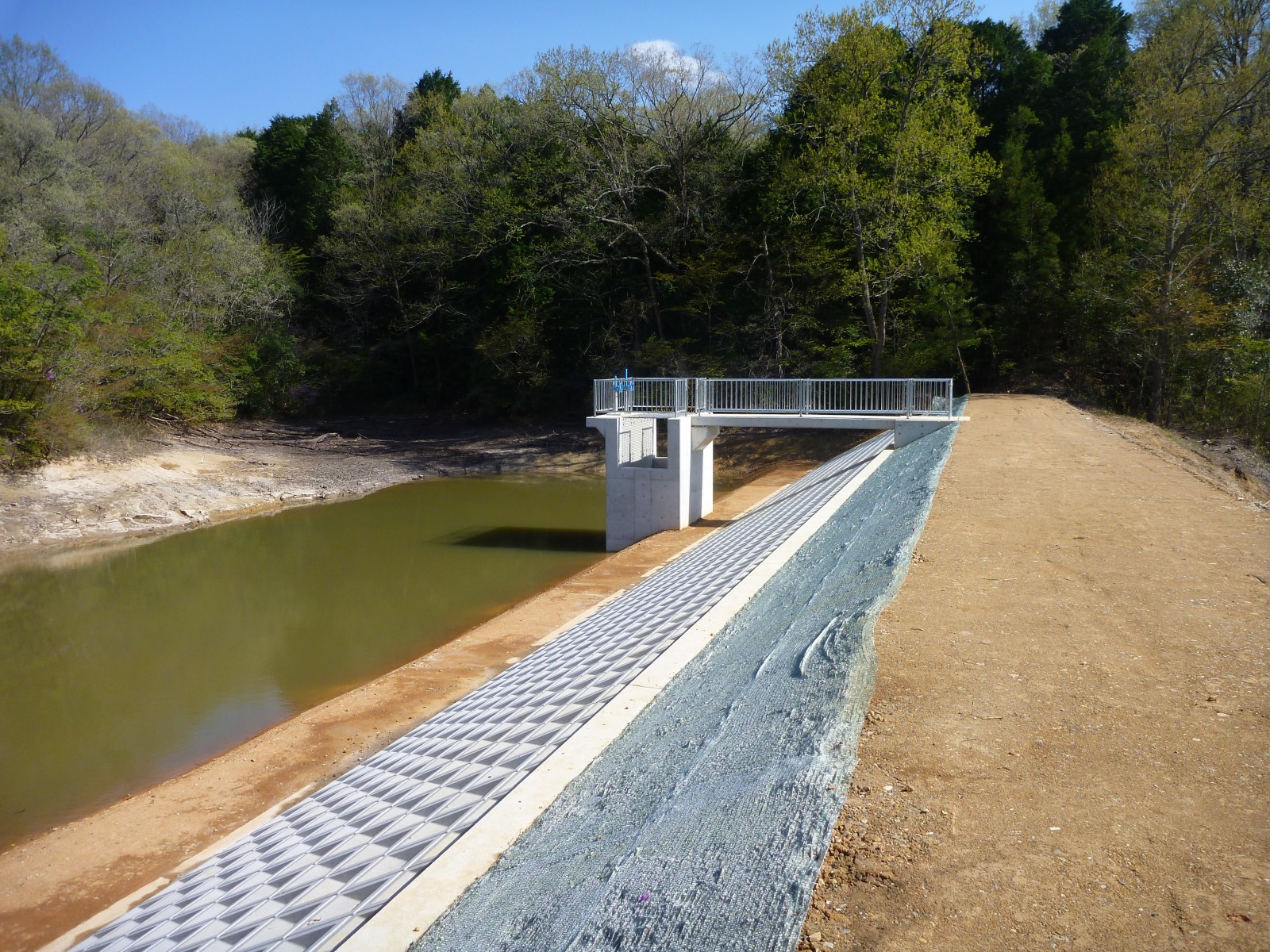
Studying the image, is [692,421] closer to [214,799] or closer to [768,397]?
[768,397]

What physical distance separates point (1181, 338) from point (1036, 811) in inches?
1065

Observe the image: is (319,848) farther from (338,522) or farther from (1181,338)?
(1181,338)

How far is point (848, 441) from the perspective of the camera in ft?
105

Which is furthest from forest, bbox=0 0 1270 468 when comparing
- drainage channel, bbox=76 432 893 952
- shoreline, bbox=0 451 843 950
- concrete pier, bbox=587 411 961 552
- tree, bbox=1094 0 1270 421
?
drainage channel, bbox=76 432 893 952

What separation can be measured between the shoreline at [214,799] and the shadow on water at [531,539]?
333 inches

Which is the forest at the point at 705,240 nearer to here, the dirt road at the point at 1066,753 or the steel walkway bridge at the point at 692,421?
the steel walkway bridge at the point at 692,421

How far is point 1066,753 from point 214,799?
8298mm

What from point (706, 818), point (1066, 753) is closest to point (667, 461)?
point (1066, 753)

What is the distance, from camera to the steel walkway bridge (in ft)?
68.4

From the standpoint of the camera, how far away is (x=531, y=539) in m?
24.1

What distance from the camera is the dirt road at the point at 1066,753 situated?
11.6 ft

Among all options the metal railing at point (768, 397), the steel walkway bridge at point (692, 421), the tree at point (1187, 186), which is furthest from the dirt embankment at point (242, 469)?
the tree at point (1187, 186)

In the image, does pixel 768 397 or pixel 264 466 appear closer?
pixel 768 397

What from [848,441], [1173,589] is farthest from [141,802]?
[848,441]
